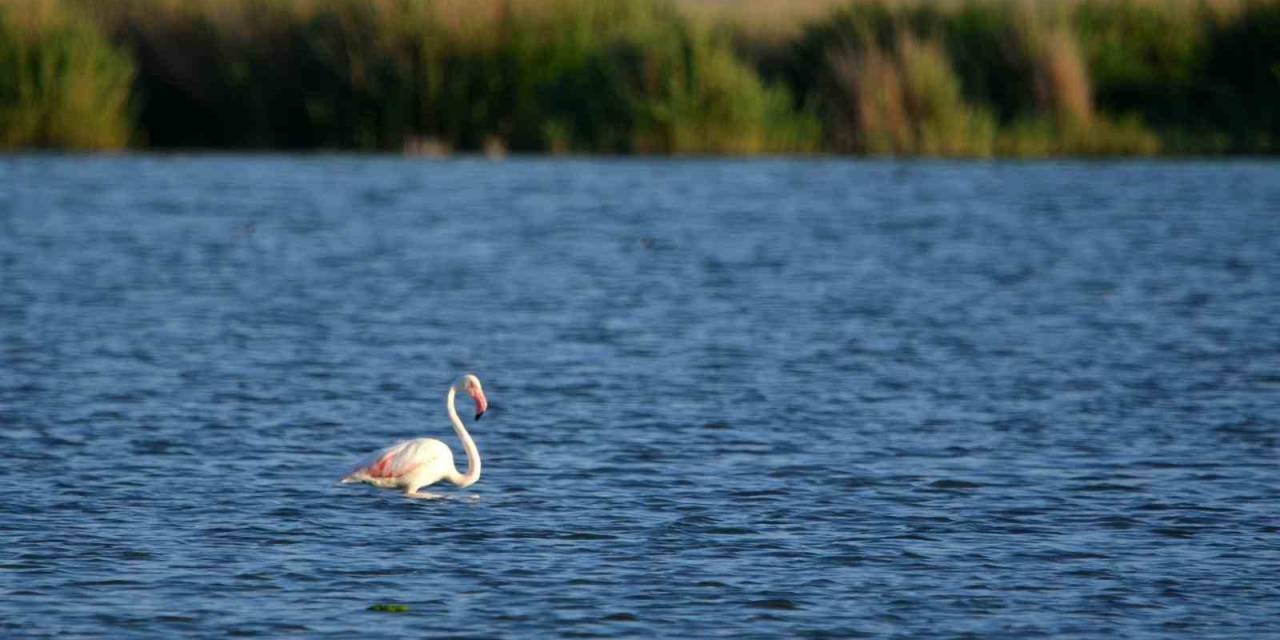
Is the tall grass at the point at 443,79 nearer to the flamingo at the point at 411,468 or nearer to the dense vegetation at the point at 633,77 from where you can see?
the dense vegetation at the point at 633,77

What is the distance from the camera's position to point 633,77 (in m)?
34.4

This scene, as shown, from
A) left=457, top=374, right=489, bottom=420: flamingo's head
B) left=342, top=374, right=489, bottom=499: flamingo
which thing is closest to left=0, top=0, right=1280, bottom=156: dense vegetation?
left=457, top=374, right=489, bottom=420: flamingo's head

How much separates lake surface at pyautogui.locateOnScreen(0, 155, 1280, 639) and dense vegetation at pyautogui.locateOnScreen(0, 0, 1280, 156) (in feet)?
18.6

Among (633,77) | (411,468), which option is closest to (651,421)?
(411,468)

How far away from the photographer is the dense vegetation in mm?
34219

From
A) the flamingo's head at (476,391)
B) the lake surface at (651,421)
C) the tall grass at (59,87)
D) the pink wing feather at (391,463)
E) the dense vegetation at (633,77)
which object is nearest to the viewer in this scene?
the lake surface at (651,421)

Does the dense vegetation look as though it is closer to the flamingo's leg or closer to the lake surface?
the lake surface

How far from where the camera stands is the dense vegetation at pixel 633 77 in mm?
34219

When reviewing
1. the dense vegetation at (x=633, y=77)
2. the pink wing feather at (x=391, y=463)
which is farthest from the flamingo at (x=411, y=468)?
the dense vegetation at (x=633, y=77)

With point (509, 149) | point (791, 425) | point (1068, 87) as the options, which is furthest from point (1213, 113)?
point (791, 425)

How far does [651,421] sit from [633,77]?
21.2 meters

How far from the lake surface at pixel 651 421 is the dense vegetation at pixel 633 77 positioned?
18.6 feet

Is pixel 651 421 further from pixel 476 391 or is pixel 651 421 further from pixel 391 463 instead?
pixel 391 463

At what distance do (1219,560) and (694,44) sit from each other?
981 inches
